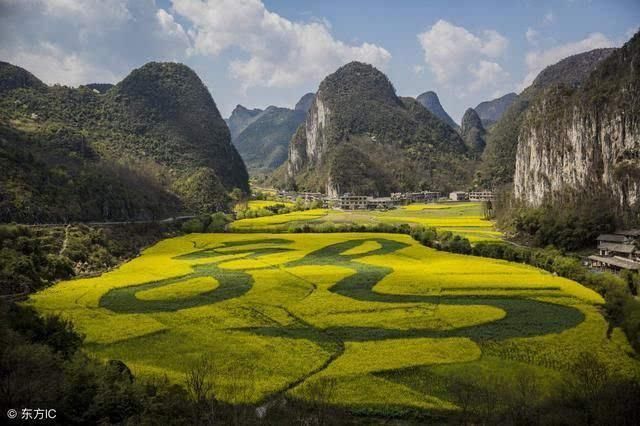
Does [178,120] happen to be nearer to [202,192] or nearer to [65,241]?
[202,192]

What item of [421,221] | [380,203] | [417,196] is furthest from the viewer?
[417,196]

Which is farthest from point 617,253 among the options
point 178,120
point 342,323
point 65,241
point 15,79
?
point 178,120

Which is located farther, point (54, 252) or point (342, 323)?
point (54, 252)

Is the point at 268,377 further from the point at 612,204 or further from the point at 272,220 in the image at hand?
the point at 272,220

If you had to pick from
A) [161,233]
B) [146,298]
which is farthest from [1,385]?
[161,233]

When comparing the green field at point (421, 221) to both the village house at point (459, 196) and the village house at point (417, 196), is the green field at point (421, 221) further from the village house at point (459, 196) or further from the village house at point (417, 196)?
the village house at point (459, 196)
